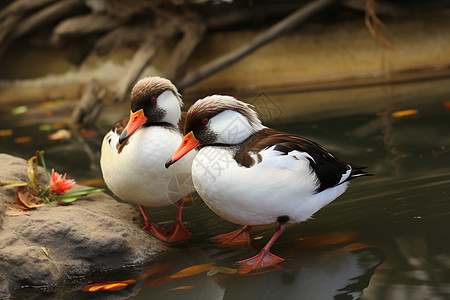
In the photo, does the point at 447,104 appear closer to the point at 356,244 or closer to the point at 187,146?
the point at 356,244

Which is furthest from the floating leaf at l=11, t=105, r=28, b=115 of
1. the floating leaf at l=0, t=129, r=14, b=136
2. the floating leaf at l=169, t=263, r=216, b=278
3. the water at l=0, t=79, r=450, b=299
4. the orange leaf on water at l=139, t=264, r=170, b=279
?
the floating leaf at l=169, t=263, r=216, b=278

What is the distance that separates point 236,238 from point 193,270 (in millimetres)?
453

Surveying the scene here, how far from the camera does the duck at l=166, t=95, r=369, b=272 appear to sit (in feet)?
9.81

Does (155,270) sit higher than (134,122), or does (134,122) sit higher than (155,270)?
(134,122)

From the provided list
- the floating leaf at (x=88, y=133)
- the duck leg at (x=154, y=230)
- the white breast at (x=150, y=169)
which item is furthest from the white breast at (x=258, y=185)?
the floating leaf at (x=88, y=133)

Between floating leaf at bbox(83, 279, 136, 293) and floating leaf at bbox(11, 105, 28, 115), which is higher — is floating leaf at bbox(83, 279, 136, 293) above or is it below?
above

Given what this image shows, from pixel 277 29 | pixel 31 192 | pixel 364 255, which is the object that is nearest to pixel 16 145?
pixel 31 192

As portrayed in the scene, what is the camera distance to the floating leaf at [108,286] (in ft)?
9.90

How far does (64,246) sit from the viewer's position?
3.28 m

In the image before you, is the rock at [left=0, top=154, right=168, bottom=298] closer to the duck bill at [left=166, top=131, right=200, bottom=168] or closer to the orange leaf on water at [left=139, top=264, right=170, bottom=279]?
the orange leaf on water at [left=139, top=264, right=170, bottom=279]

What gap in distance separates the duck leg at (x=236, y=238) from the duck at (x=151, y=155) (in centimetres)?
25

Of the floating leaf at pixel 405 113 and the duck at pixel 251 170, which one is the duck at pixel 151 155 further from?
the floating leaf at pixel 405 113

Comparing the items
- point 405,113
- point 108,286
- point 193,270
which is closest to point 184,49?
point 405,113

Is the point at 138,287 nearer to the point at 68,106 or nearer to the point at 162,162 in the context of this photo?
the point at 162,162
